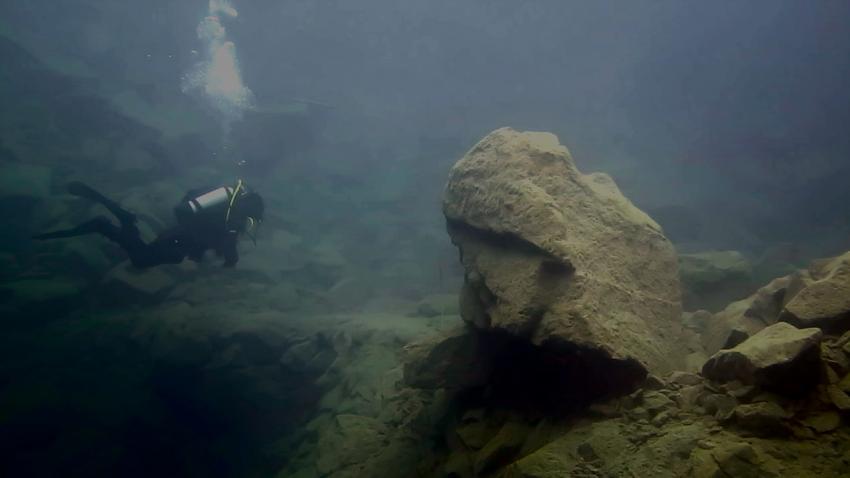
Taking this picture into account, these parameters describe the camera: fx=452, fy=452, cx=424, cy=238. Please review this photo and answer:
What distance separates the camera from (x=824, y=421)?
2145mm

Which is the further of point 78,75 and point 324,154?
point 324,154

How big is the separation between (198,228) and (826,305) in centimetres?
853

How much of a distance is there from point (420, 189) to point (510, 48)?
58.4 feet

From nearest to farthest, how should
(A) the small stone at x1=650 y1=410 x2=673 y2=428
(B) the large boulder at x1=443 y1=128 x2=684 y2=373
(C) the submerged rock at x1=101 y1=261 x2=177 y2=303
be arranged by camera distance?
(A) the small stone at x1=650 y1=410 x2=673 y2=428
(B) the large boulder at x1=443 y1=128 x2=684 y2=373
(C) the submerged rock at x1=101 y1=261 x2=177 y2=303

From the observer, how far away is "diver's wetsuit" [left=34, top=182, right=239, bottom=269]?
26.7 ft

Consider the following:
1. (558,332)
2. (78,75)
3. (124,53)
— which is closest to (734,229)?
(558,332)

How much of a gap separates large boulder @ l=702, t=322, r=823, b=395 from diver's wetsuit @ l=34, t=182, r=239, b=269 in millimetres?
7596

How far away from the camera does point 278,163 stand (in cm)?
2381

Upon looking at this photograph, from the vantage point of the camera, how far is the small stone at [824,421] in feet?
6.94

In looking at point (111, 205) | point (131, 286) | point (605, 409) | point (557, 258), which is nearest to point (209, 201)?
point (111, 205)

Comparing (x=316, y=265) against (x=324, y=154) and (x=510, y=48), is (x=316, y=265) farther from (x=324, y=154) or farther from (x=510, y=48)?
(x=510, y=48)

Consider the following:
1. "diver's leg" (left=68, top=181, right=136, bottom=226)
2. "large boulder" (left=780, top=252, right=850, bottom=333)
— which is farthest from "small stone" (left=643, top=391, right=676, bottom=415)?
"diver's leg" (left=68, top=181, right=136, bottom=226)

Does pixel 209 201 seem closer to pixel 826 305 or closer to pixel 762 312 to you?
pixel 762 312

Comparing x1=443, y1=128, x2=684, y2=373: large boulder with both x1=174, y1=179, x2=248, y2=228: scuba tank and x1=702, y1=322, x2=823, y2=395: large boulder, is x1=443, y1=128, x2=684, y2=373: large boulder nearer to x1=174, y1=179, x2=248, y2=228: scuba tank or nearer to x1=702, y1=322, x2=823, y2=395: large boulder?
x1=702, y1=322, x2=823, y2=395: large boulder
